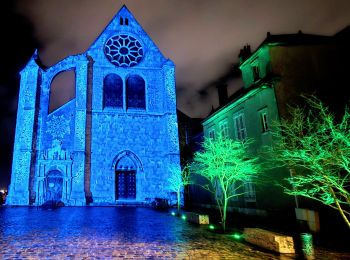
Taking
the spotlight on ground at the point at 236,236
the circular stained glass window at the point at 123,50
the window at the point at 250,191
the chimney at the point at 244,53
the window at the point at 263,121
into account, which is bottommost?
the spotlight on ground at the point at 236,236

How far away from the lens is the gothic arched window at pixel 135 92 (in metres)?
30.2

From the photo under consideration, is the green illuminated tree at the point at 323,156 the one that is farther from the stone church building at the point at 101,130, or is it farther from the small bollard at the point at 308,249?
the stone church building at the point at 101,130

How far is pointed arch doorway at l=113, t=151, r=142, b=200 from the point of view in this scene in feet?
91.2

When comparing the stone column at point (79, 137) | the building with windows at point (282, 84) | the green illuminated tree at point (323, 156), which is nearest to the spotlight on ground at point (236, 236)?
the green illuminated tree at point (323, 156)

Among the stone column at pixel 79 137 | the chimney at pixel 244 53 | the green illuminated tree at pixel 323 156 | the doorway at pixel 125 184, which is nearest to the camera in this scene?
the green illuminated tree at pixel 323 156

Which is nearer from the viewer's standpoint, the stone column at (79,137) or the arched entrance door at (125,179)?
the stone column at (79,137)

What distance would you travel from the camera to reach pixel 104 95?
97.2 feet

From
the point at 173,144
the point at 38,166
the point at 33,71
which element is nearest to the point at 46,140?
the point at 38,166

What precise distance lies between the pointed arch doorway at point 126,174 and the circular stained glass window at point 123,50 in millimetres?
10307

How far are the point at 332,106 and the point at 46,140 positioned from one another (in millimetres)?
24758

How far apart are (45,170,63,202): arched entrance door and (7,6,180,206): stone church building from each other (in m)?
0.09

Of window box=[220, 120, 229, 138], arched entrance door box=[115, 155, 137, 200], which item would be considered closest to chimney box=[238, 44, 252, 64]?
window box=[220, 120, 229, 138]

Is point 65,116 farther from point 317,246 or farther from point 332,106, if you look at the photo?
point 317,246

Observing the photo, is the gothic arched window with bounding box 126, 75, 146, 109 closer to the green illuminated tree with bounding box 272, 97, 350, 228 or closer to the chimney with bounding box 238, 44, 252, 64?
the chimney with bounding box 238, 44, 252, 64
